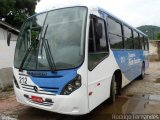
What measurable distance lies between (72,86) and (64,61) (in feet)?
1.87

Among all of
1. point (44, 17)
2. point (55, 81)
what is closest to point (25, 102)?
point (55, 81)

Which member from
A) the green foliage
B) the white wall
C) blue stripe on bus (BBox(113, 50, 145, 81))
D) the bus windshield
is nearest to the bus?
the bus windshield

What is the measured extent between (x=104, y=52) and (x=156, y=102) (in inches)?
105

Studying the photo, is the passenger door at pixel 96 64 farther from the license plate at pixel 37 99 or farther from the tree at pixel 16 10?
the tree at pixel 16 10

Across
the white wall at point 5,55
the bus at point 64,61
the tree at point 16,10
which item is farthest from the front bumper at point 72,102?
the tree at point 16,10

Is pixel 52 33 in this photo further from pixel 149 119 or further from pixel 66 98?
pixel 149 119

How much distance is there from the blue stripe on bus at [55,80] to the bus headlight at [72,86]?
0.22 ft

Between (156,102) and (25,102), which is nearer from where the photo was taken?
(25,102)

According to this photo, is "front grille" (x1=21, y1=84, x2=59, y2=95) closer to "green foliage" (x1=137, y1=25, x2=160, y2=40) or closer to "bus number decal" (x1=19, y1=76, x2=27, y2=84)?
"bus number decal" (x1=19, y1=76, x2=27, y2=84)

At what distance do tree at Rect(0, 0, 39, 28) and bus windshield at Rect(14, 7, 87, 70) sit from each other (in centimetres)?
1654

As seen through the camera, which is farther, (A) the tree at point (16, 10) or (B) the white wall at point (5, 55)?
(A) the tree at point (16, 10)

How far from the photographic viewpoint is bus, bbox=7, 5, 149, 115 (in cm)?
492

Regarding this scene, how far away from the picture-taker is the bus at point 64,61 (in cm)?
492

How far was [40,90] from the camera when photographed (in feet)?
17.0
